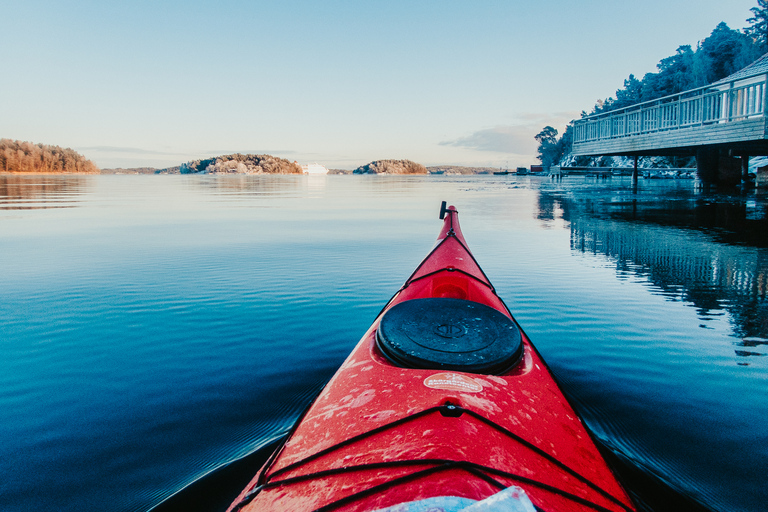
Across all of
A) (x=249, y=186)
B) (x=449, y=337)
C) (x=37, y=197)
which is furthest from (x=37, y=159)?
(x=449, y=337)

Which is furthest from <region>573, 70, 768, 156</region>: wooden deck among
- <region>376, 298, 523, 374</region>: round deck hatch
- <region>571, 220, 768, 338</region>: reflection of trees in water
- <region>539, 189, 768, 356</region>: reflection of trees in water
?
<region>376, 298, 523, 374</region>: round deck hatch

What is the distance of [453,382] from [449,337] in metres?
0.54

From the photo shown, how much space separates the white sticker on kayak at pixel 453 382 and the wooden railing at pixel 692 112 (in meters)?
16.1

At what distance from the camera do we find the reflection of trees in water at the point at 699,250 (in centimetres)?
594

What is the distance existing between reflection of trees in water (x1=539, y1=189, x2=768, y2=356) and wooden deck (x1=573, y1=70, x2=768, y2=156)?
2.55m

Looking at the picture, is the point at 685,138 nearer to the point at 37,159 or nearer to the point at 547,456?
the point at 547,456

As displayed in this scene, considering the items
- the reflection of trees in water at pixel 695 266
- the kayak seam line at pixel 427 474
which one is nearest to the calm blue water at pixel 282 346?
the reflection of trees in water at pixel 695 266

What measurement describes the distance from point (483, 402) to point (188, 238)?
11516 mm

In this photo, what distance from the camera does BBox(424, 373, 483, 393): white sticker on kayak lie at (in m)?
2.13

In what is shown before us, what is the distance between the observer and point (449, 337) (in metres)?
2.70

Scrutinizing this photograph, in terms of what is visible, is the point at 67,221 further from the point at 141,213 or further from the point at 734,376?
the point at 734,376

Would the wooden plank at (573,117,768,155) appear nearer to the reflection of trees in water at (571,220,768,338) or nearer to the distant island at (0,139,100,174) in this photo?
the reflection of trees in water at (571,220,768,338)

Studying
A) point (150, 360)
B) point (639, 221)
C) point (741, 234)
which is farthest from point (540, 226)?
point (150, 360)

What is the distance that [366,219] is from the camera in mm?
16812
